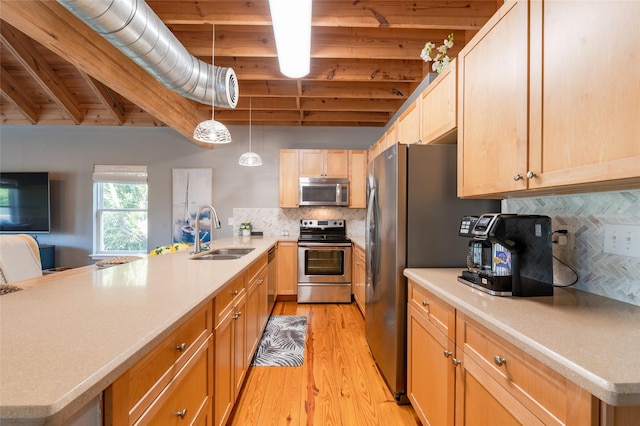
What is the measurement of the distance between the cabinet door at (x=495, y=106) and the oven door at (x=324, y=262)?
2.41 m

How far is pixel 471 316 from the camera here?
1036 mm

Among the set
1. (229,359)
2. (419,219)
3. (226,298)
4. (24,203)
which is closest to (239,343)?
(229,359)

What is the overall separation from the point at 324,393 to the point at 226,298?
3.43 feet

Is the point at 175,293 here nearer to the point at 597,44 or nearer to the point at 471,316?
the point at 471,316

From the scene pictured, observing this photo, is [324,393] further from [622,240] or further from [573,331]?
[622,240]

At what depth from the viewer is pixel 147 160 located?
4.43 metres

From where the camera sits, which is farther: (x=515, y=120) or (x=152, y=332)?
(x=515, y=120)

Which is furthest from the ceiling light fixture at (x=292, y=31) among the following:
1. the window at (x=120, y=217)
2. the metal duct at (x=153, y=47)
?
the window at (x=120, y=217)

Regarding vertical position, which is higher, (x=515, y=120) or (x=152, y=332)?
(x=515, y=120)

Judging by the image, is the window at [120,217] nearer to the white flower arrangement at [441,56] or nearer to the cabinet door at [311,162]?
the cabinet door at [311,162]

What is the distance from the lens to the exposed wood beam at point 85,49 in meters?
1.55

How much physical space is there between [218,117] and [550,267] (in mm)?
4334

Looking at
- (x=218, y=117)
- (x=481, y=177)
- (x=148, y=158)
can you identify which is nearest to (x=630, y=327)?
(x=481, y=177)

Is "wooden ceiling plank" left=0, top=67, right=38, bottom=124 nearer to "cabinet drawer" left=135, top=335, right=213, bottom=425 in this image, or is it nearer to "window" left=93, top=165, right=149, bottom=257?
"window" left=93, top=165, right=149, bottom=257
